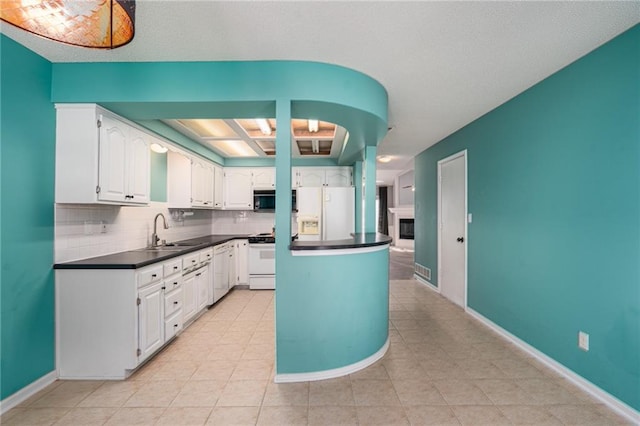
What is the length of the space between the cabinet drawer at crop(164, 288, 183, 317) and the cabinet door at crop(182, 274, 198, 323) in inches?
4.0

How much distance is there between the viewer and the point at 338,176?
212 inches

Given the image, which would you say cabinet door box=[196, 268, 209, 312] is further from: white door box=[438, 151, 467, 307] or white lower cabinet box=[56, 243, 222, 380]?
white door box=[438, 151, 467, 307]

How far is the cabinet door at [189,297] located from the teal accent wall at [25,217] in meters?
1.08

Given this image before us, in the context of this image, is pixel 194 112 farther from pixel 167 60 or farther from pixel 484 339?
pixel 484 339

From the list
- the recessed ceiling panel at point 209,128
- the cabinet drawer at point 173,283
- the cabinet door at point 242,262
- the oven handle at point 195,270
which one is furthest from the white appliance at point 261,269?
the recessed ceiling panel at point 209,128

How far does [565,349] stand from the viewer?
2281 mm

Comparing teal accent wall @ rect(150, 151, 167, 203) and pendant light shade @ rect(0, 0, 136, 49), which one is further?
teal accent wall @ rect(150, 151, 167, 203)

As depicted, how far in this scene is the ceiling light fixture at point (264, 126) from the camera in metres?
3.40

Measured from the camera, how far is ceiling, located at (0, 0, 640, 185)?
1.67 meters

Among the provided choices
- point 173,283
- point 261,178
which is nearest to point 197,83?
point 173,283

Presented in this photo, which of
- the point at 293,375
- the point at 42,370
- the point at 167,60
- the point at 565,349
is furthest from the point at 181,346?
the point at 565,349

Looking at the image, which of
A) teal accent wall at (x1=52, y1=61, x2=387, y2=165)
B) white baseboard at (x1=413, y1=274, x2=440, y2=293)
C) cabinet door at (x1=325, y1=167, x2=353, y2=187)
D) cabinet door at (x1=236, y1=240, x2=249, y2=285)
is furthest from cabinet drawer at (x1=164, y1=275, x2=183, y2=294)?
white baseboard at (x1=413, y1=274, x2=440, y2=293)

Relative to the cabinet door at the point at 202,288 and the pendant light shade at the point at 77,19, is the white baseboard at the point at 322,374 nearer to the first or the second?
the cabinet door at the point at 202,288

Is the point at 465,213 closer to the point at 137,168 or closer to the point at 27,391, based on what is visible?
the point at 137,168
